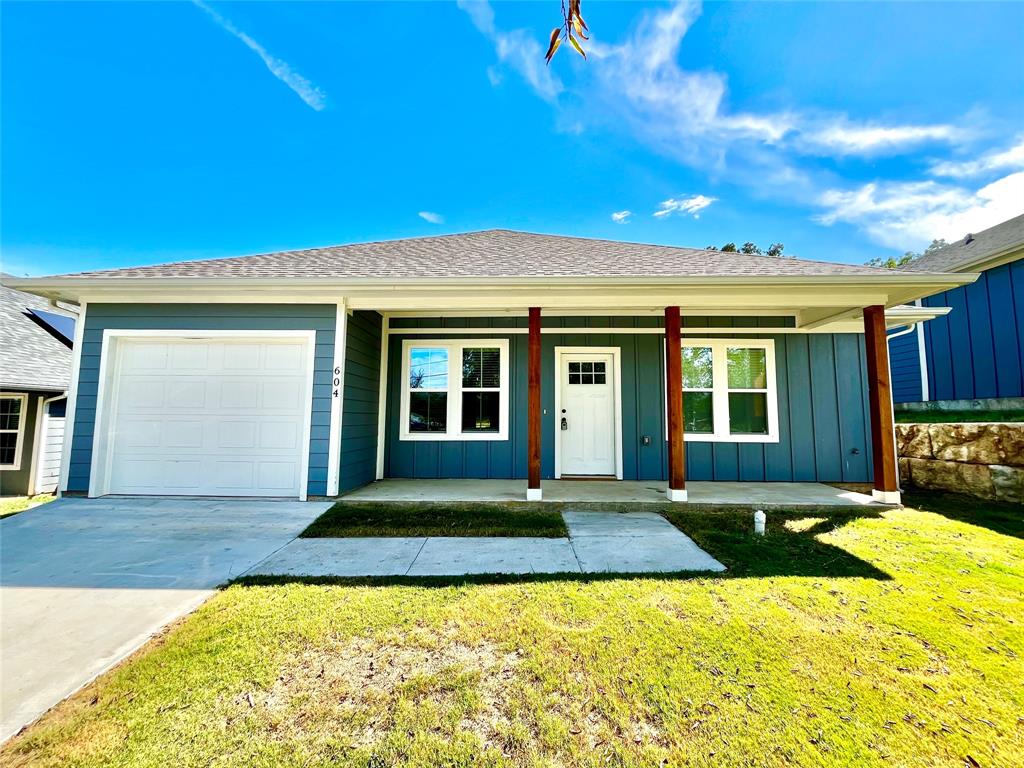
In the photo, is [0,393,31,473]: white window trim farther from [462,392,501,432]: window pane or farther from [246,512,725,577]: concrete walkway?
[462,392,501,432]: window pane

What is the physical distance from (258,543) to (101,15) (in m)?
7.82

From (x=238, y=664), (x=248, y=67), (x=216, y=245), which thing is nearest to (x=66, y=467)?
(x=238, y=664)

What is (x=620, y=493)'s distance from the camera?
17.4 feet

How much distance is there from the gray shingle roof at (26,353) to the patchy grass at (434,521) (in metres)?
6.67

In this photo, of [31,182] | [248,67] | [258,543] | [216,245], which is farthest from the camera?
[216,245]

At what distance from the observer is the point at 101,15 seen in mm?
5781

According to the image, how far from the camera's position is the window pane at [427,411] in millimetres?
6500

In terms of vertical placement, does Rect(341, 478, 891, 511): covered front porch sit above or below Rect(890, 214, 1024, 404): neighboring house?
below

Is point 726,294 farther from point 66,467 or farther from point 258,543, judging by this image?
point 66,467

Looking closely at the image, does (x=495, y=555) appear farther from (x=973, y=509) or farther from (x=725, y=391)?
(x=973, y=509)

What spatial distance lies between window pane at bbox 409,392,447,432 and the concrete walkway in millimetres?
2785

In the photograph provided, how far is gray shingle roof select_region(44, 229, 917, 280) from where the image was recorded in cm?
498

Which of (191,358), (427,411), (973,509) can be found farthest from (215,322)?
(973,509)

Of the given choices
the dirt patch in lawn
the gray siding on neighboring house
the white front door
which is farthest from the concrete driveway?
the white front door
